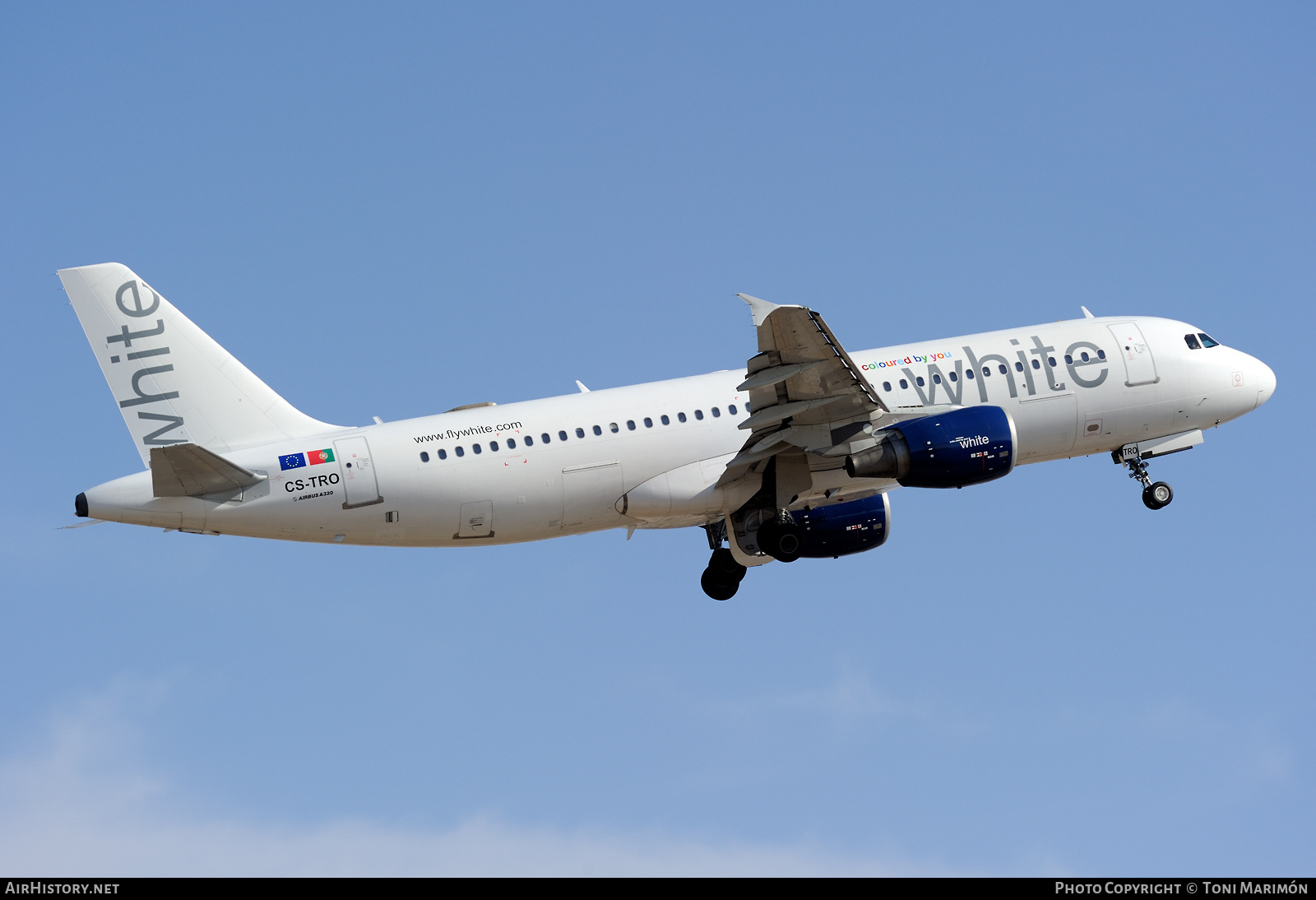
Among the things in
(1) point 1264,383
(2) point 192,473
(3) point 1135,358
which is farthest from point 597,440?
(1) point 1264,383

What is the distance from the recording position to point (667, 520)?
38.2 m

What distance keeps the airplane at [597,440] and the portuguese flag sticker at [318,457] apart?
0.06 metres

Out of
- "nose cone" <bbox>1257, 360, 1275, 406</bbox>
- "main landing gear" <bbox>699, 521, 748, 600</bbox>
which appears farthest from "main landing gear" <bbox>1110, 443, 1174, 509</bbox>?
"main landing gear" <bbox>699, 521, 748, 600</bbox>

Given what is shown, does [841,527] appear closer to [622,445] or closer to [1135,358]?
[622,445]

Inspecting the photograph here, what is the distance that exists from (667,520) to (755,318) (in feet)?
25.5

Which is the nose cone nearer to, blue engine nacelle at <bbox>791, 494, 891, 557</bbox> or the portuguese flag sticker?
blue engine nacelle at <bbox>791, 494, 891, 557</bbox>

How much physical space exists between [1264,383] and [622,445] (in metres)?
19.6

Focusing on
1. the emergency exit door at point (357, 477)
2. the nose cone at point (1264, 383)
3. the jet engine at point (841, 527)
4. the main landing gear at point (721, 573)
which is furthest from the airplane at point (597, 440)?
the nose cone at point (1264, 383)

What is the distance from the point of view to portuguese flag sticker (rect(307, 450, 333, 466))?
114 ft

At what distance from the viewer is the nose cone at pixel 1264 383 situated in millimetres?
42281
